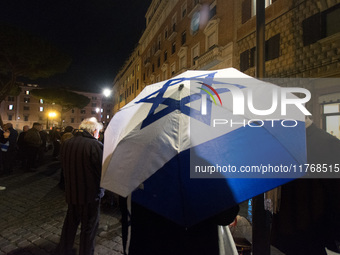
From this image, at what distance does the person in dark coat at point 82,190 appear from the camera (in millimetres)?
2648

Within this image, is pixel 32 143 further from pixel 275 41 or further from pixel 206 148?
pixel 275 41

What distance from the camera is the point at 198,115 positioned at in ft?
4.31

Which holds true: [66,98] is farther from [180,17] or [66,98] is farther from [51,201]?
[51,201]

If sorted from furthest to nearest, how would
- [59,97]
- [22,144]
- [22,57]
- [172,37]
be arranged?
[59,97], [172,37], [22,57], [22,144]

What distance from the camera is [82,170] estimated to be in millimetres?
2721

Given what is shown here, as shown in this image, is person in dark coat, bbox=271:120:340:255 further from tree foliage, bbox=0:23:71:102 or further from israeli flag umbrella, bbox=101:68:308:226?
tree foliage, bbox=0:23:71:102

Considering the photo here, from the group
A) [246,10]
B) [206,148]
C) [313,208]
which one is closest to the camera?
[206,148]

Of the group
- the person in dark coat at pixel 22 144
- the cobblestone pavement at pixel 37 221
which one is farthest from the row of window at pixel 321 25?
the person in dark coat at pixel 22 144

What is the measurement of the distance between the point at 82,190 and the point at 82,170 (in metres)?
0.26

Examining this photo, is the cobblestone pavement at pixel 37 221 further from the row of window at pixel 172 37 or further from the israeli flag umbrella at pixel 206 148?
the row of window at pixel 172 37

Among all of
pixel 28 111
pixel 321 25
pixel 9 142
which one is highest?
pixel 28 111

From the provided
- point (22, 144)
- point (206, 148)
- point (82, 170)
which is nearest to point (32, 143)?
point (22, 144)

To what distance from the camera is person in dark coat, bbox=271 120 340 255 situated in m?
1.66

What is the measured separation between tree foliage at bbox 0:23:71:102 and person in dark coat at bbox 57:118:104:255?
17639 millimetres
